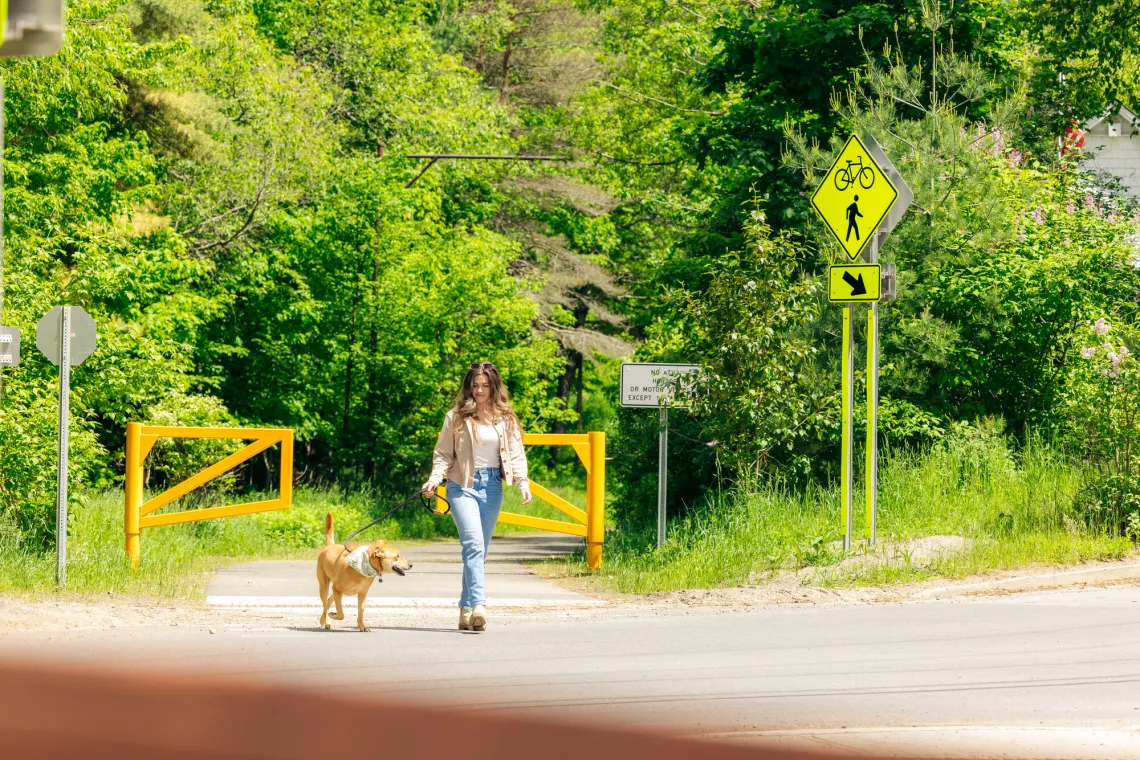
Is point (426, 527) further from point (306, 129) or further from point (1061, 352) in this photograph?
point (1061, 352)

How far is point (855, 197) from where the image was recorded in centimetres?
1320

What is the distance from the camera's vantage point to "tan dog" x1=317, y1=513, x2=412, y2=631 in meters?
9.58

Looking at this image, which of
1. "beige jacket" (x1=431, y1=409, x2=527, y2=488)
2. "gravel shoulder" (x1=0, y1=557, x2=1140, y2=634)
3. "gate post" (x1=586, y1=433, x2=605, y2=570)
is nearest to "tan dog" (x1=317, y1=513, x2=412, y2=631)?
"gravel shoulder" (x1=0, y1=557, x2=1140, y2=634)

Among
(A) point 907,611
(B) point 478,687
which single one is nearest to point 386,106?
(A) point 907,611

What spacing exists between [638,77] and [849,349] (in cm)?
2812

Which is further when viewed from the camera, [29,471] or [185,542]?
[185,542]

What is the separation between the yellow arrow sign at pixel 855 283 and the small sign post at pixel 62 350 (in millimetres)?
6513

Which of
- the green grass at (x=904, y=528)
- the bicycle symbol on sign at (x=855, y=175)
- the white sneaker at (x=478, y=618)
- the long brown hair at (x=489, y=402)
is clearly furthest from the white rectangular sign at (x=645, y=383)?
the white sneaker at (x=478, y=618)

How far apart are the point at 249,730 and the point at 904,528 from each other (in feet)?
34.0

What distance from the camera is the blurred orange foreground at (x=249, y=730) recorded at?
363cm

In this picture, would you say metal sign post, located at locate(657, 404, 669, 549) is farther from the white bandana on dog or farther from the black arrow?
the white bandana on dog

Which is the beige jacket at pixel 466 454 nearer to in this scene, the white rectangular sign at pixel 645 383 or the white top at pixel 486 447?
the white top at pixel 486 447

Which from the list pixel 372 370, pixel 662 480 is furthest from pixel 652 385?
pixel 372 370

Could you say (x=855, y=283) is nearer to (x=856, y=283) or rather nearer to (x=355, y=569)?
(x=856, y=283)
